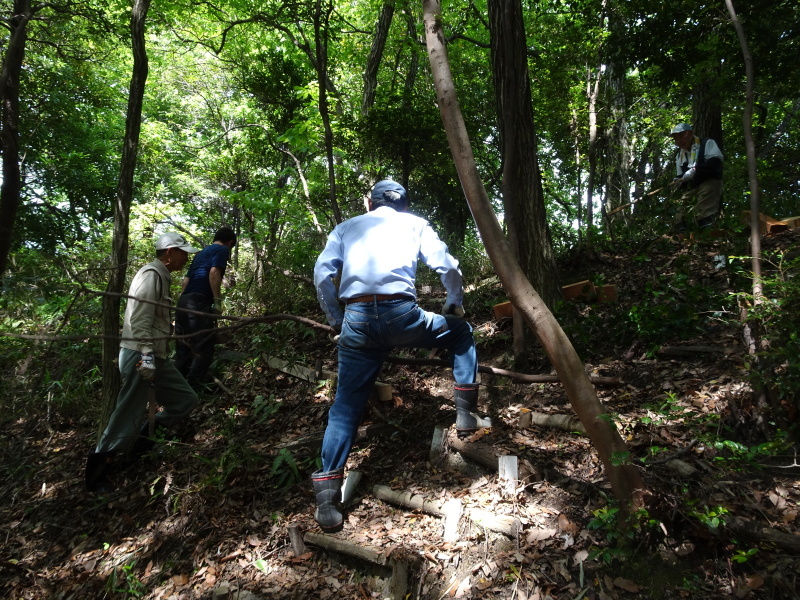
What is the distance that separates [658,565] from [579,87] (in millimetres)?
8988

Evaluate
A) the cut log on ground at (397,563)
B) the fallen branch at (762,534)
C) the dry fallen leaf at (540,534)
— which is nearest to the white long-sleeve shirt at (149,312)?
the cut log on ground at (397,563)

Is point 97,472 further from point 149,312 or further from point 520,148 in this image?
point 520,148

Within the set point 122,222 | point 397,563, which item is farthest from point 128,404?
point 397,563

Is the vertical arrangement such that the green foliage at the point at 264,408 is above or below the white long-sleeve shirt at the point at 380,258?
below

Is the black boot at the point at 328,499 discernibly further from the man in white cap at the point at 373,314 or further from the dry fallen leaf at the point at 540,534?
the dry fallen leaf at the point at 540,534

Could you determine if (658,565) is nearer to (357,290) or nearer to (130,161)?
(357,290)

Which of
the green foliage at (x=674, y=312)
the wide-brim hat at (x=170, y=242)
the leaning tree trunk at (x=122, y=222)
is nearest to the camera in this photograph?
the green foliage at (x=674, y=312)

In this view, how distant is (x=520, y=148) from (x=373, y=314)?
2692 millimetres

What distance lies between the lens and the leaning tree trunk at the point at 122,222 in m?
4.88

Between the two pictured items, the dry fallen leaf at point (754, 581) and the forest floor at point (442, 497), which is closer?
the dry fallen leaf at point (754, 581)

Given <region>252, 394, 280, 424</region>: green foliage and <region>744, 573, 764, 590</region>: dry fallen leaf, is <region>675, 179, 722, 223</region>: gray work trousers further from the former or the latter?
<region>252, 394, 280, 424</region>: green foliage

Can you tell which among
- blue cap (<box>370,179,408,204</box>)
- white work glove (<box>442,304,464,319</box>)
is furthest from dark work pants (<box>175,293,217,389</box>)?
white work glove (<box>442,304,464,319</box>)

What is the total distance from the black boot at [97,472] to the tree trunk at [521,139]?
4.17 meters

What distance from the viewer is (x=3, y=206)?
16.9 feet
